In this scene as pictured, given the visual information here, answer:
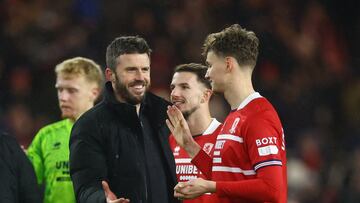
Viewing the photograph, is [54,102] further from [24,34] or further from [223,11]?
[223,11]

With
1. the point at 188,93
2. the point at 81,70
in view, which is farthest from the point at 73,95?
the point at 188,93

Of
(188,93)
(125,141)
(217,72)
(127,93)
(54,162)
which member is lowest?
(54,162)

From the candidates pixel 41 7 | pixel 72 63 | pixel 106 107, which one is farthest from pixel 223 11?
pixel 106 107

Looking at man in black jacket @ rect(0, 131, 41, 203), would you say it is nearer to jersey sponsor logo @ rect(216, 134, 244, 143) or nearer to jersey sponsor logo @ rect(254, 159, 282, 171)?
jersey sponsor logo @ rect(216, 134, 244, 143)

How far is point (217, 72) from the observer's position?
4.93 m

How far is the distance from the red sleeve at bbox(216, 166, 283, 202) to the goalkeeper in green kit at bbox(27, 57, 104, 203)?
2.25 meters

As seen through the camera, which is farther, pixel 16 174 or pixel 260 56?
pixel 260 56

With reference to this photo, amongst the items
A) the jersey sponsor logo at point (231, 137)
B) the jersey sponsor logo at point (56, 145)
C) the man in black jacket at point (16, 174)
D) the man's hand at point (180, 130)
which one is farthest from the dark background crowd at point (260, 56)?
the jersey sponsor logo at point (231, 137)

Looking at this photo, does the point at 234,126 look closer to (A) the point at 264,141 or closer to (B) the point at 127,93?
(A) the point at 264,141

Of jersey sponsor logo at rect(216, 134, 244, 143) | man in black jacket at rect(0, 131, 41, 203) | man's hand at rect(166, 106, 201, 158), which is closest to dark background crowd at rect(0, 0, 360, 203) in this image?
man in black jacket at rect(0, 131, 41, 203)

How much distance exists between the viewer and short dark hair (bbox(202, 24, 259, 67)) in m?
4.91

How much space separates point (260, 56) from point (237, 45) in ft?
20.9

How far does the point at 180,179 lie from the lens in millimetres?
6035

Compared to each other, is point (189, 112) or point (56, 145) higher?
point (189, 112)
